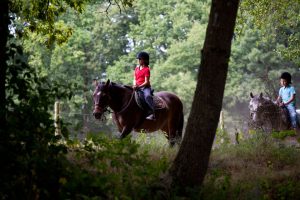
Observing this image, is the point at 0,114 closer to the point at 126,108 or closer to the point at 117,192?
the point at 117,192

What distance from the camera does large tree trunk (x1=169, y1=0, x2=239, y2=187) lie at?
793cm

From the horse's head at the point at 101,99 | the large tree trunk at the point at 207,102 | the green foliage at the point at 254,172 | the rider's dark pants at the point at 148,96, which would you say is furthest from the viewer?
the rider's dark pants at the point at 148,96

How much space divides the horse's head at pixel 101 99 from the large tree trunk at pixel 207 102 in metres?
6.58

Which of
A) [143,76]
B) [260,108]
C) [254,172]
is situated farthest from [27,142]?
[260,108]

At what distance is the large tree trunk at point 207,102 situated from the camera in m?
7.93

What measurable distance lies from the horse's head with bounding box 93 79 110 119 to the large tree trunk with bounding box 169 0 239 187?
6584mm

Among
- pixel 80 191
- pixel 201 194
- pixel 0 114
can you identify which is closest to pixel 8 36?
pixel 0 114

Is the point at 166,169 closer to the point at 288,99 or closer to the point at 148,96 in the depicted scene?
the point at 148,96

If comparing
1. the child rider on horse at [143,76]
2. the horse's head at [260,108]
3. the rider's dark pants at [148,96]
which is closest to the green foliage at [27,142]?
the child rider on horse at [143,76]

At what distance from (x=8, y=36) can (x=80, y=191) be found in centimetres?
212

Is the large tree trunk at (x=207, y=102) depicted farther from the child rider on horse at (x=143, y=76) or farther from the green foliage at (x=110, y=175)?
the child rider on horse at (x=143, y=76)

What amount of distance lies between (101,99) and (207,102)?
6.71 meters

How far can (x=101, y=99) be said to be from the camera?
46.9ft

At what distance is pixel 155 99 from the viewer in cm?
1587
